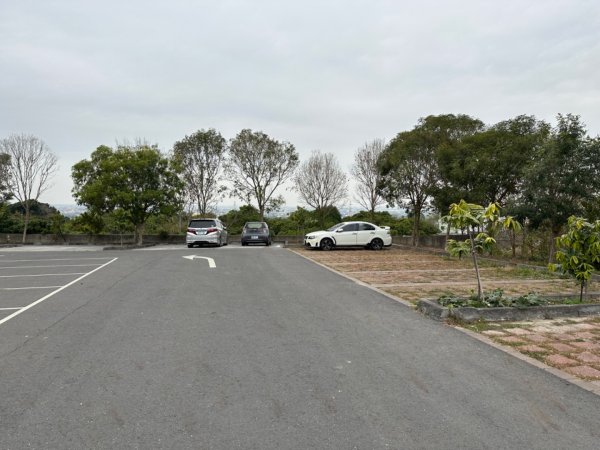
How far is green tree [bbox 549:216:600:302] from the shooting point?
7008mm

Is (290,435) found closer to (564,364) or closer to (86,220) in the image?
(564,364)

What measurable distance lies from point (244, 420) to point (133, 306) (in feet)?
15.5

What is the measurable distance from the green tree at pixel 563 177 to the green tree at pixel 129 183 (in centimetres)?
2049

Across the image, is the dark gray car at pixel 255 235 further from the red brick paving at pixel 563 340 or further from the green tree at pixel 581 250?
the red brick paving at pixel 563 340

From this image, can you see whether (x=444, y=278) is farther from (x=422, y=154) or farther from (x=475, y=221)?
(x=422, y=154)

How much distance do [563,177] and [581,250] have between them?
21.5ft

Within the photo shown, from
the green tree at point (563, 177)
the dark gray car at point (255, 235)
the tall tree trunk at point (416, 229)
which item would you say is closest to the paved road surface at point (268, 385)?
the green tree at point (563, 177)

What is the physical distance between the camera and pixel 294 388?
12.5 feet

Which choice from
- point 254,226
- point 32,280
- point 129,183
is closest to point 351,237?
point 254,226

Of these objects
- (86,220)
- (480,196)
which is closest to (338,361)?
(480,196)

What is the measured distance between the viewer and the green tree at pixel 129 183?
84.9 ft

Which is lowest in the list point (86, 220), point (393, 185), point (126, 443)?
point (126, 443)

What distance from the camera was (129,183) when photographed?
26625 mm

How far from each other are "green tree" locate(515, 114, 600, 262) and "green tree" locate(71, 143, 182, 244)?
20.5 metres
